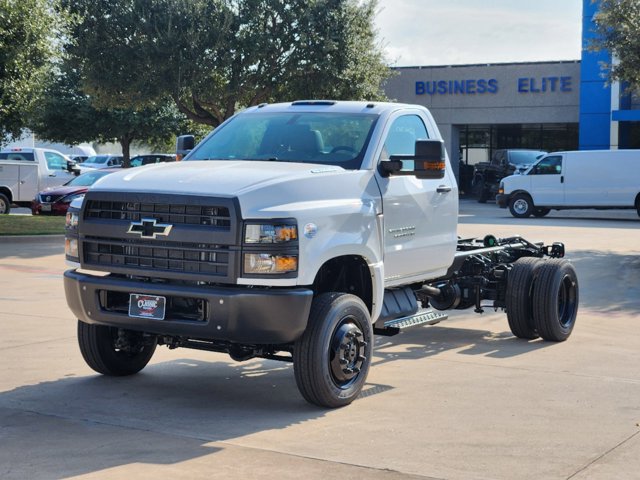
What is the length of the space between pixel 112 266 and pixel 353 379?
1.87 m

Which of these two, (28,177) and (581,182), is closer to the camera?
(28,177)

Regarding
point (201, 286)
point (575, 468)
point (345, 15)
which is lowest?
point (575, 468)

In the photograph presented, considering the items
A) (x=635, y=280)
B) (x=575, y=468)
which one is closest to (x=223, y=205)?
(x=575, y=468)

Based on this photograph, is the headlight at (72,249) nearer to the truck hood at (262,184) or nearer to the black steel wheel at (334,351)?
the truck hood at (262,184)

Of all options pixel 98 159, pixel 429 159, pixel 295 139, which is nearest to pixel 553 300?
pixel 429 159

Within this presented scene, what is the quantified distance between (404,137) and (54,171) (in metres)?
25.3

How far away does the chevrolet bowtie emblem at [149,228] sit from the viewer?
6.88 m

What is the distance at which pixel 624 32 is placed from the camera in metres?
20.0

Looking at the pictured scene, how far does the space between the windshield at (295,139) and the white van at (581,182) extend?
2408 centimetres

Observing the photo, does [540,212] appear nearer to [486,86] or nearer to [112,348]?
[486,86]

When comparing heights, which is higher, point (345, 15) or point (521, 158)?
point (345, 15)

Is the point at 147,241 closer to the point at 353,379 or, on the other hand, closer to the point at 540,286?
the point at 353,379

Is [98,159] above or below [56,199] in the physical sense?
above

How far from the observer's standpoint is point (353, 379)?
24.0 ft
